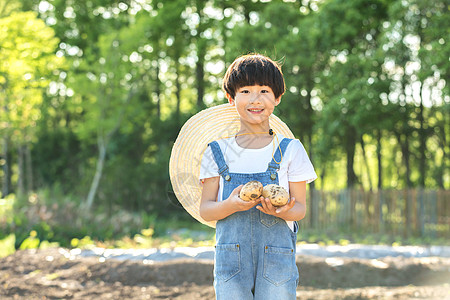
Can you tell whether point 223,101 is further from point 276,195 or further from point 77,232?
point 276,195

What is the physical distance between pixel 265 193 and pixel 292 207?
17cm

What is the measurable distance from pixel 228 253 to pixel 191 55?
20896mm

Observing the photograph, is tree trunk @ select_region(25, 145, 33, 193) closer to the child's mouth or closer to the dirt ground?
the dirt ground

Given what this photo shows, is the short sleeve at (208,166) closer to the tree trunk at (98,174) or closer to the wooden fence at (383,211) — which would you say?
the wooden fence at (383,211)

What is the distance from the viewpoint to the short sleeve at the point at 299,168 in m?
2.29

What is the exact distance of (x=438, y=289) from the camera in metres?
5.43

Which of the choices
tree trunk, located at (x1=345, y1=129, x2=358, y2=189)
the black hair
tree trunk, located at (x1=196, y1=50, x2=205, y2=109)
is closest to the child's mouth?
the black hair

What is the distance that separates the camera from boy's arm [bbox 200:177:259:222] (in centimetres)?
211

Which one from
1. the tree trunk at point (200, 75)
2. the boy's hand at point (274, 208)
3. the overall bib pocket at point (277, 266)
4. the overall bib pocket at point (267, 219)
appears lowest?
the overall bib pocket at point (277, 266)

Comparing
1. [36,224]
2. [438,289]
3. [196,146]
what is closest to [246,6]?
[36,224]

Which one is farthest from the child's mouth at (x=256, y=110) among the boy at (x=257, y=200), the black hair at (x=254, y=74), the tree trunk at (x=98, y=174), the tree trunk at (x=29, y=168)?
the tree trunk at (x=29, y=168)

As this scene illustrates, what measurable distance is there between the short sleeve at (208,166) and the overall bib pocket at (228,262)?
31cm

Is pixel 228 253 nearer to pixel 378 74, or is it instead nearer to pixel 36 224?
pixel 36 224

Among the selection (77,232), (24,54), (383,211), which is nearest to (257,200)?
(24,54)
